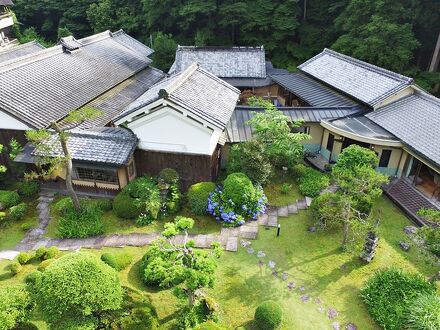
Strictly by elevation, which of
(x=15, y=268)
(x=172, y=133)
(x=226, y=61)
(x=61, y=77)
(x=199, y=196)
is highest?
(x=61, y=77)

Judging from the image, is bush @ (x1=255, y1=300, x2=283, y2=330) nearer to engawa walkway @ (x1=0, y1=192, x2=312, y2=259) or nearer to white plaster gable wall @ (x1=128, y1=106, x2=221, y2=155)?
engawa walkway @ (x1=0, y1=192, x2=312, y2=259)

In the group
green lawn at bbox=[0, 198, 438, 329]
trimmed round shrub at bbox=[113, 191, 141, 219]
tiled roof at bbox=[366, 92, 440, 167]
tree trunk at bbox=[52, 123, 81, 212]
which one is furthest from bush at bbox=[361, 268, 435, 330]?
tree trunk at bbox=[52, 123, 81, 212]

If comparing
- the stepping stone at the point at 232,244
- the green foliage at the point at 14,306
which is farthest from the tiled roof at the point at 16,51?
the stepping stone at the point at 232,244

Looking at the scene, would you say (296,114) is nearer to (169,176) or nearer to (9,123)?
(169,176)

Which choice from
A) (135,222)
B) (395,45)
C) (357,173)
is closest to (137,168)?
(135,222)

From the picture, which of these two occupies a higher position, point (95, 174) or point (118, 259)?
point (95, 174)

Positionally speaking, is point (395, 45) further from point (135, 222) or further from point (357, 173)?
point (135, 222)

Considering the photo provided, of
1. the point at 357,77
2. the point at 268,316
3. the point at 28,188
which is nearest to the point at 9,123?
the point at 28,188
